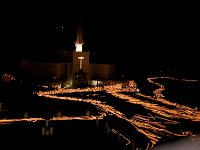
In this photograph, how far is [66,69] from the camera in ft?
81.9

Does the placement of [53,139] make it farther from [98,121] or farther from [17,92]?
[17,92]

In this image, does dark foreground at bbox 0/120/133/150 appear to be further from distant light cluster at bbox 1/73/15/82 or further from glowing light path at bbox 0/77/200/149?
distant light cluster at bbox 1/73/15/82

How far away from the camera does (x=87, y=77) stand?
25469mm

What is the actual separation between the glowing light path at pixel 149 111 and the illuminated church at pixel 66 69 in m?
2.10

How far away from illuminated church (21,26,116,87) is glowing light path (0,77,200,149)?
2104 millimetres

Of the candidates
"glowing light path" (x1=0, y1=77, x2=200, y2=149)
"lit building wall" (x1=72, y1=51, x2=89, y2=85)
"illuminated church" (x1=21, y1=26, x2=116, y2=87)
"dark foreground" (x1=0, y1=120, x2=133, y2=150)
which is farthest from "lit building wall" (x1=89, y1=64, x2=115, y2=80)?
"dark foreground" (x1=0, y1=120, x2=133, y2=150)

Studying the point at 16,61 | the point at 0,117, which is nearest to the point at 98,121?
the point at 0,117

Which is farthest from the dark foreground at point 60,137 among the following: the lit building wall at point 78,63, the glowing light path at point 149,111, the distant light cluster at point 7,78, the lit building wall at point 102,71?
the lit building wall at point 102,71

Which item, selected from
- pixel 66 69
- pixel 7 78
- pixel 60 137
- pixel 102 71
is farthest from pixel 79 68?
pixel 60 137

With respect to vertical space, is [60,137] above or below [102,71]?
below

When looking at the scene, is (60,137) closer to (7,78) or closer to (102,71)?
(7,78)

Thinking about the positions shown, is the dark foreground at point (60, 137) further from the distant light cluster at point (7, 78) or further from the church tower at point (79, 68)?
the church tower at point (79, 68)

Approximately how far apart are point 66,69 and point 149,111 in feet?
32.2

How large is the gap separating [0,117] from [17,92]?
5.06 metres
